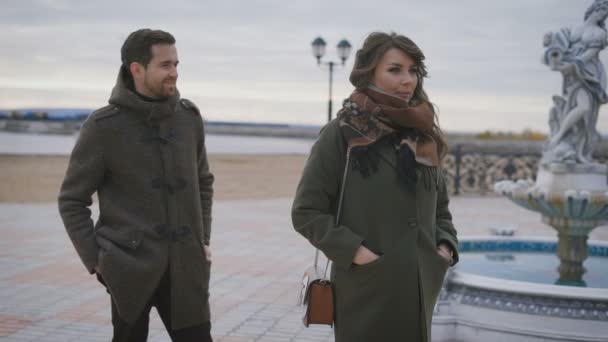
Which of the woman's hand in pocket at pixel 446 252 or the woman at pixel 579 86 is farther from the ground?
the woman at pixel 579 86

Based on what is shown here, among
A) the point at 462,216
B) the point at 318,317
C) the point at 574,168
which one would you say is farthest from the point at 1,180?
the point at 318,317

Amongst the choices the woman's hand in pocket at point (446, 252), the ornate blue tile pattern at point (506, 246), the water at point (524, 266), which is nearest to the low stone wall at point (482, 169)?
the ornate blue tile pattern at point (506, 246)

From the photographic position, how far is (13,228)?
436 inches

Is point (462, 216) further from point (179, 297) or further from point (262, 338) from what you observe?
point (179, 297)

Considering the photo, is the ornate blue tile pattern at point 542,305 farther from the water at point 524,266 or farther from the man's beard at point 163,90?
the man's beard at point 163,90

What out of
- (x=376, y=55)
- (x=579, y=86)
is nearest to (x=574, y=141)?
(x=579, y=86)

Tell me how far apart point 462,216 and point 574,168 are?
341 inches

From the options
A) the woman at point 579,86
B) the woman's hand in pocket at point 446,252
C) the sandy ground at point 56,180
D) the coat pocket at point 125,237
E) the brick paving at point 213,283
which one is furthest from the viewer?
the sandy ground at point 56,180

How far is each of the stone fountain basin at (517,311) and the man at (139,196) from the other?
285 cm

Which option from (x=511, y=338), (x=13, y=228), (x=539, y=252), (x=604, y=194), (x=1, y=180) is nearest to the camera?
(x=511, y=338)

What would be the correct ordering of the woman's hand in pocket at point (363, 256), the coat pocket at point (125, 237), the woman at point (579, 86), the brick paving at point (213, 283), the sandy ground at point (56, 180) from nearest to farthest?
the woman's hand in pocket at point (363, 256) → the coat pocket at point (125, 237) → the brick paving at point (213, 283) → the woman at point (579, 86) → the sandy ground at point (56, 180)

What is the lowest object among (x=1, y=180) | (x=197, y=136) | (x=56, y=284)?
(x=1, y=180)

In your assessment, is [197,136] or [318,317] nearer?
[318,317]

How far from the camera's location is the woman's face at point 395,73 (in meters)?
2.64
